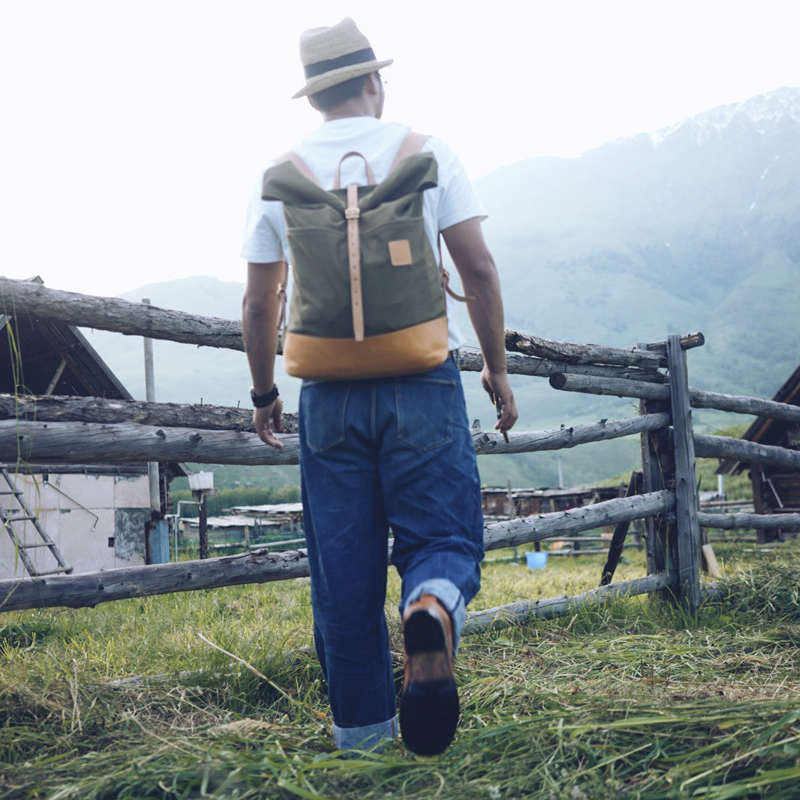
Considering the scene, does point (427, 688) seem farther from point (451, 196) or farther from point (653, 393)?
point (653, 393)

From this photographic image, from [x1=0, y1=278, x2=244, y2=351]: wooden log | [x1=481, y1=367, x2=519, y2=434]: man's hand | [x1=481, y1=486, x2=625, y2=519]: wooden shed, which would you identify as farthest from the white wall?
[x1=481, y1=486, x2=625, y2=519]: wooden shed

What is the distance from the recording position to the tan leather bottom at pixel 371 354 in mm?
1796

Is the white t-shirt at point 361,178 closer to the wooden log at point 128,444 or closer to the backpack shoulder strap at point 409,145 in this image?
the backpack shoulder strap at point 409,145

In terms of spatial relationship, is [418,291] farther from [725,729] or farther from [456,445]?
[725,729]

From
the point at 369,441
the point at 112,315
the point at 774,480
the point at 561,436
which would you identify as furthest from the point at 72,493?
the point at 774,480

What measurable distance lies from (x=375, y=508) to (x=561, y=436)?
254 cm

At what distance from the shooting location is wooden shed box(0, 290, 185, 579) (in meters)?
12.4

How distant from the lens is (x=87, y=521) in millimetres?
14031

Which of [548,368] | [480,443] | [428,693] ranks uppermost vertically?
[548,368]

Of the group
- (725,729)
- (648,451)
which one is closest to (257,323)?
(725,729)

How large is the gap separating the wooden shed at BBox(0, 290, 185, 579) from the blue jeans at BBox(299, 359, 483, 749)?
10405 millimetres

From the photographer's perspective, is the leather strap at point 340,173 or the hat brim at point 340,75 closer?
the leather strap at point 340,173

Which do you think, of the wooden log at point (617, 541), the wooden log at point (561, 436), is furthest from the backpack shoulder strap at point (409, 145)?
the wooden log at point (617, 541)

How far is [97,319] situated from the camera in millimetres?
2994
